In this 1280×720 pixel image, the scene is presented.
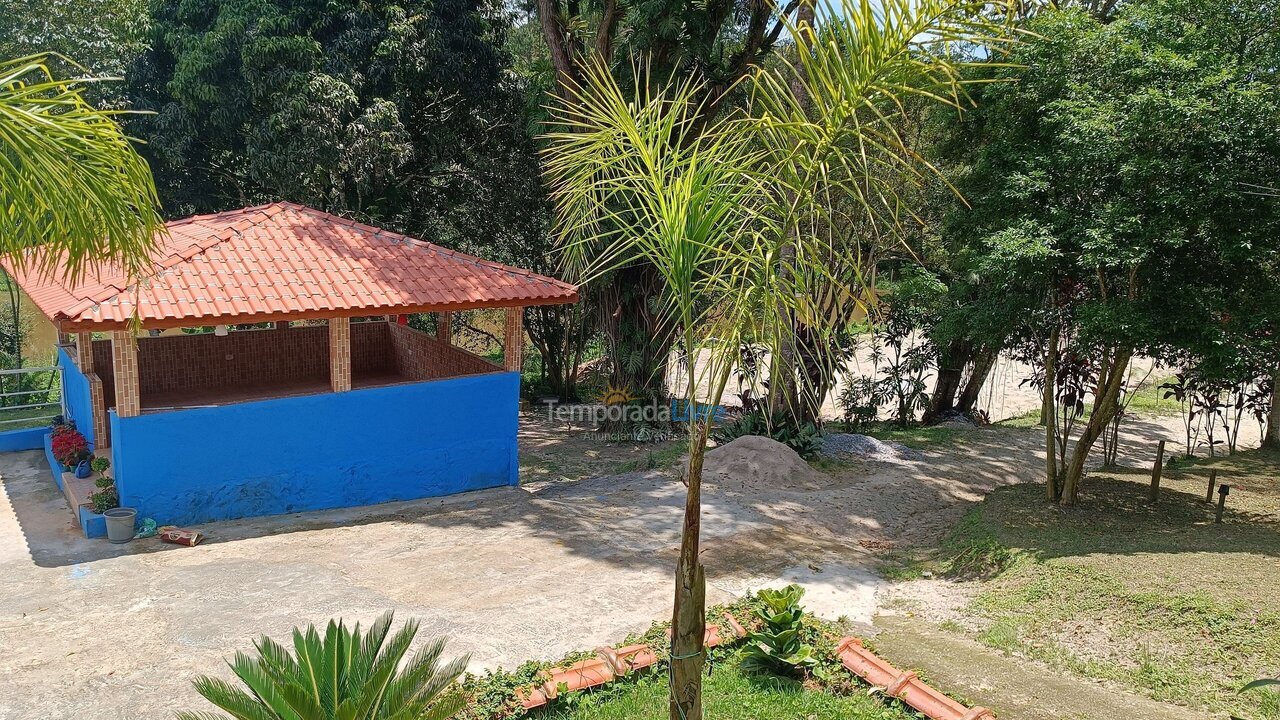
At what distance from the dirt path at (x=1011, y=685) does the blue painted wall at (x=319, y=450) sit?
6.52 meters

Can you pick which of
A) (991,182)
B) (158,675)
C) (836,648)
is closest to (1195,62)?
(991,182)

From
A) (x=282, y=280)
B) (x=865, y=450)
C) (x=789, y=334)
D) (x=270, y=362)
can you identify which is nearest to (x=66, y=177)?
(x=789, y=334)

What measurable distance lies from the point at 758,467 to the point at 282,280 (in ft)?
20.9

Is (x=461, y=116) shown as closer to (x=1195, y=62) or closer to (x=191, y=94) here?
(x=191, y=94)

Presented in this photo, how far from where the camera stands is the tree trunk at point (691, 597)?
423cm

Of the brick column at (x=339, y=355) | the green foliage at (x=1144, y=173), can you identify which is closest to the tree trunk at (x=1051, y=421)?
the green foliage at (x=1144, y=173)

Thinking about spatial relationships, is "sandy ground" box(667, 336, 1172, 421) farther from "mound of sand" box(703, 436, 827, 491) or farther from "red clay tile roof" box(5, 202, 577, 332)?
"red clay tile roof" box(5, 202, 577, 332)

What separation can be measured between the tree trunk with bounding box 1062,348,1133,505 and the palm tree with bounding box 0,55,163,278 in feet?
27.6

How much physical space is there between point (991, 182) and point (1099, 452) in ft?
24.0

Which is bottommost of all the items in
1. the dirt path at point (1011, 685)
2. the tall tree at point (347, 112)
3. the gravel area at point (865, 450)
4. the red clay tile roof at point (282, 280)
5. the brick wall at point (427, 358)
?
the dirt path at point (1011, 685)

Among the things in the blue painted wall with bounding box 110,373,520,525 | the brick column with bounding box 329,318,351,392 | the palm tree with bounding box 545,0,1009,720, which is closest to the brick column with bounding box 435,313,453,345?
the blue painted wall with bounding box 110,373,520,525

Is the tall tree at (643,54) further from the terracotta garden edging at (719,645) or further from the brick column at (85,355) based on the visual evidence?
the brick column at (85,355)

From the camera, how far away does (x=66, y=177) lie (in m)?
4.35

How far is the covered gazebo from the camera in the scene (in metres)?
9.75
